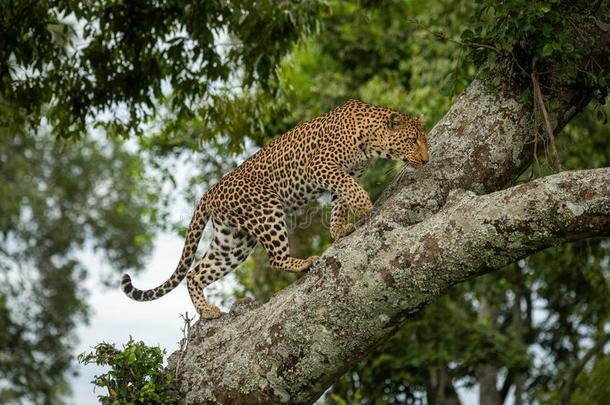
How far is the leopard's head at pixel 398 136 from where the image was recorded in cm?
824

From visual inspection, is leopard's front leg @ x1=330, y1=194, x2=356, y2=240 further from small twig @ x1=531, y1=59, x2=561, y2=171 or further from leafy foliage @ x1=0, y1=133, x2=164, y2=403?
leafy foliage @ x1=0, y1=133, x2=164, y2=403

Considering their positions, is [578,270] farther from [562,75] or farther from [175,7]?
[562,75]

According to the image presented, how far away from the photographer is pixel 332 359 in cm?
668

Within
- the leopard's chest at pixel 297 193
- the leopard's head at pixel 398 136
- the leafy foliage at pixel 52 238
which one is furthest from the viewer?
the leafy foliage at pixel 52 238

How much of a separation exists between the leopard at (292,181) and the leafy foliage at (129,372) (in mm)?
823

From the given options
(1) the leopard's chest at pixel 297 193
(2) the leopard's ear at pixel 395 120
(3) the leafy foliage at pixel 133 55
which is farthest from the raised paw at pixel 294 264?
(3) the leafy foliage at pixel 133 55

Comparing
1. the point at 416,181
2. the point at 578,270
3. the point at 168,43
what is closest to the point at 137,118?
the point at 168,43

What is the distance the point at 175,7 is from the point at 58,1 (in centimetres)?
126

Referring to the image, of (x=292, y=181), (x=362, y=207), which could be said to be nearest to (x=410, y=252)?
(x=362, y=207)

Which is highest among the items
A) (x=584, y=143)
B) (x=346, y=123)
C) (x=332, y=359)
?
(x=584, y=143)

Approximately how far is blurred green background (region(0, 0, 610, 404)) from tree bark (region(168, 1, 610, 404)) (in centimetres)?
82

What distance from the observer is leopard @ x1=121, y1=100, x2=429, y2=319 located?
837 centimetres

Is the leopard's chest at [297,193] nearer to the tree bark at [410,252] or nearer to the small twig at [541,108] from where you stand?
the tree bark at [410,252]

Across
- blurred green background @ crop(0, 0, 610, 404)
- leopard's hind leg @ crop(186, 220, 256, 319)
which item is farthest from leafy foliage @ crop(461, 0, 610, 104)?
leopard's hind leg @ crop(186, 220, 256, 319)
